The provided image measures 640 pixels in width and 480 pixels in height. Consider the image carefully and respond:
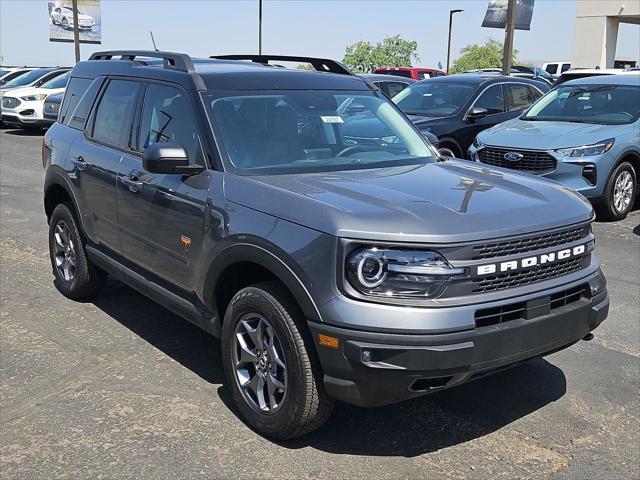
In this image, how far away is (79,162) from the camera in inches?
207

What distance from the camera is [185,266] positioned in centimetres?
403

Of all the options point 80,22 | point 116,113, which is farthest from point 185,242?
point 80,22

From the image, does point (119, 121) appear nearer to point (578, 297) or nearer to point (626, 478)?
point (578, 297)

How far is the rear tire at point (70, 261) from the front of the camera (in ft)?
17.9

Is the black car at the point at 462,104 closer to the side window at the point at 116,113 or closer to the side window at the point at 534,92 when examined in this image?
the side window at the point at 534,92

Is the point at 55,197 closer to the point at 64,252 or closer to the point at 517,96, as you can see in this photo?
the point at 64,252

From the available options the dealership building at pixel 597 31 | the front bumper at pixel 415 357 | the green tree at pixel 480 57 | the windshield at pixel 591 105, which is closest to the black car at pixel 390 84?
the windshield at pixel 591 105

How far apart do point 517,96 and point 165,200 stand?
30.2 ft

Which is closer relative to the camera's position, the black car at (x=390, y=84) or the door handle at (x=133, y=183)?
the door handle at (x=133, y=183)

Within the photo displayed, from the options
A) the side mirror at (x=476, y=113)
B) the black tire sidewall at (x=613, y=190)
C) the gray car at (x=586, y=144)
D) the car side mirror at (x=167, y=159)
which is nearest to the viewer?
the car side mirror at (x=167, y=159)

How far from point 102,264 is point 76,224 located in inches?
22.5

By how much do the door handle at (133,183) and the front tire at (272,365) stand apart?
1182mm

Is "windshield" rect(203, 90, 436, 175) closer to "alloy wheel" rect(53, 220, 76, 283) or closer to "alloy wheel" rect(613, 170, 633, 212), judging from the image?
"alloy wheel" rect(53, 220, 76, 283)

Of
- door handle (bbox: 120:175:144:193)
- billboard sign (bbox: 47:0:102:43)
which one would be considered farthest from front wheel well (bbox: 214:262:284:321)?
billboard sign (bbox: 47:0:102:43)
